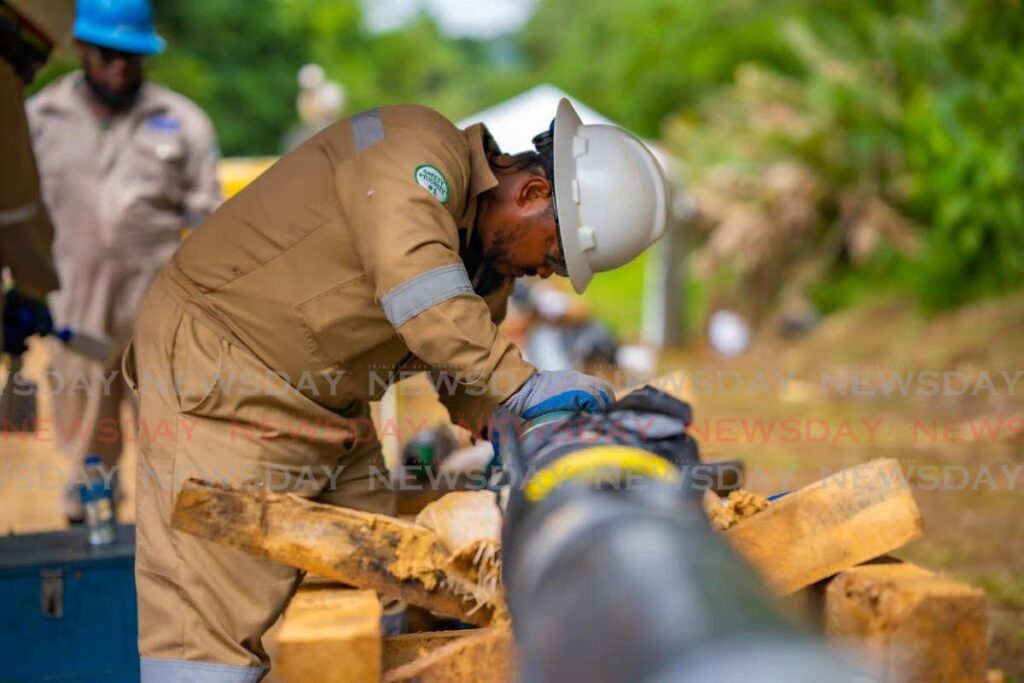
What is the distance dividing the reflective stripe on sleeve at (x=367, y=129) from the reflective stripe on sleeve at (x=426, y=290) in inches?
17.7

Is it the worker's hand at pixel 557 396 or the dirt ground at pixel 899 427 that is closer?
the worker's hand at pixel 557 396

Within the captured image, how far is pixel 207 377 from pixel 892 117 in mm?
10432

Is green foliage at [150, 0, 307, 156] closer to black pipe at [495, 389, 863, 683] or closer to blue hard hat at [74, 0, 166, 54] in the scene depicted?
blue hard hat at [74, 0, 166, 54]

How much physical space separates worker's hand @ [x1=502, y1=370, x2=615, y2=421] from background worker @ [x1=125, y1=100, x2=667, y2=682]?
0.86ft

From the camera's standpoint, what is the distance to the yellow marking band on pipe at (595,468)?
6.21 ft

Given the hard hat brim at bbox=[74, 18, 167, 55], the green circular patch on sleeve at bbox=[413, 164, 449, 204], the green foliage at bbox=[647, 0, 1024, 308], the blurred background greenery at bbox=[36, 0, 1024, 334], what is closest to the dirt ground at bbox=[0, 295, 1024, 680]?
the green foliage at bbox=[647, 0, 1024, 308]

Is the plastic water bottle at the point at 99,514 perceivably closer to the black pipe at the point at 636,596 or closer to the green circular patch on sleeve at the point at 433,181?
the green circular patch on sleeve at the point at 433,181

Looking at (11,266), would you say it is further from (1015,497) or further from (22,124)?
(1015,497)

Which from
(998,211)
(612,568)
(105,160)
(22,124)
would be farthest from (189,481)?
(998,211)

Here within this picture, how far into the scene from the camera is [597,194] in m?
2.84

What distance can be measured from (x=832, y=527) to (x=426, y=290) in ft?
3.43

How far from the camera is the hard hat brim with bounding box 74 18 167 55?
5355mm

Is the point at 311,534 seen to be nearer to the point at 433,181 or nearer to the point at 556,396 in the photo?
the point at 556,396

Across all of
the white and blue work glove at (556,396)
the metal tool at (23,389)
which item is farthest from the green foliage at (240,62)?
the white and blue work glove at (556,396)
